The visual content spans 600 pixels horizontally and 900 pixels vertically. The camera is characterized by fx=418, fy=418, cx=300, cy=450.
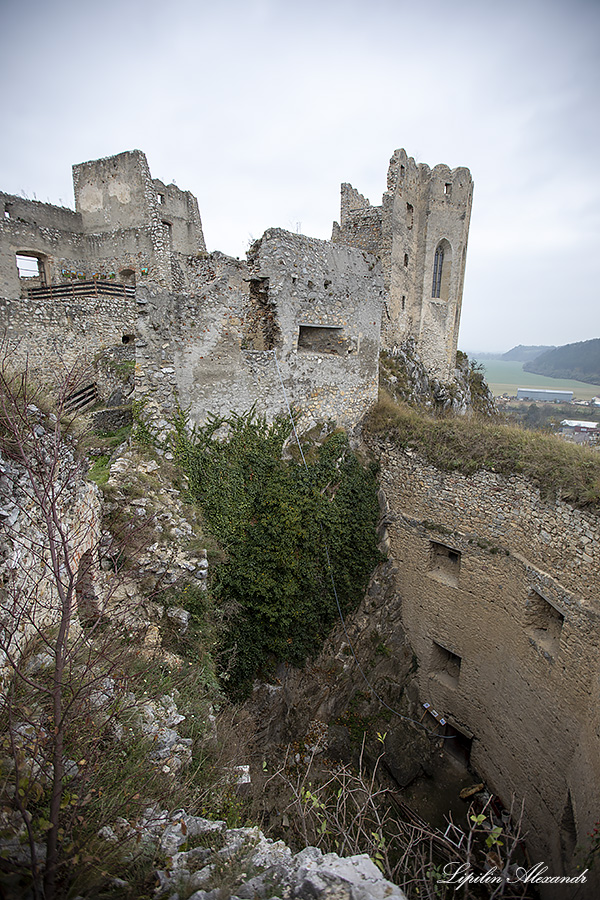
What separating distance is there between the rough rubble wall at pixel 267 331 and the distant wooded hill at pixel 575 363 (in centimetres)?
5155

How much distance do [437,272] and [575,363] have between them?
64976mm

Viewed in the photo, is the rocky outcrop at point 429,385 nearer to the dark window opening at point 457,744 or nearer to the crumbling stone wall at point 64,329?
the crumbling stone wall at point 64,329

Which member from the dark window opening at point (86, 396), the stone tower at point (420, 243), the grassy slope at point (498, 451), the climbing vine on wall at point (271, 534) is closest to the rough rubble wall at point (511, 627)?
the grassy slope at point (498, 451)

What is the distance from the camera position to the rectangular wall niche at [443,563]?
9773 mm

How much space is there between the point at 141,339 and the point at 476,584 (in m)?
8.38

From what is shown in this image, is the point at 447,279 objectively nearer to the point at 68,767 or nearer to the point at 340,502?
the point at 340,502

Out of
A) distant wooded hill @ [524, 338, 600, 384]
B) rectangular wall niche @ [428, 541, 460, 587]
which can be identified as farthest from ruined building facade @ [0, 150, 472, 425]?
distant wooded hill @ [524, 338, 600, 384]

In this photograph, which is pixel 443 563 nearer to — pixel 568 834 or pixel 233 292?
pixel 568 834

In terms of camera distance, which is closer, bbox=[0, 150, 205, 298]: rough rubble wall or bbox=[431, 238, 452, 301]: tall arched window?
bbox=[0, 150, 205, 298]: rough rubble wall

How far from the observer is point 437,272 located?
55.8 feet

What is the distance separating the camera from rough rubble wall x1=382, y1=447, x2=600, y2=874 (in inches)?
267

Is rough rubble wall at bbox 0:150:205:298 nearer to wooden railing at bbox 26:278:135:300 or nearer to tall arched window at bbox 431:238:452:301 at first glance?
wooden railing at bbox 26:278:135:300

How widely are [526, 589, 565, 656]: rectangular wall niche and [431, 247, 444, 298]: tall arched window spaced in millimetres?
13018

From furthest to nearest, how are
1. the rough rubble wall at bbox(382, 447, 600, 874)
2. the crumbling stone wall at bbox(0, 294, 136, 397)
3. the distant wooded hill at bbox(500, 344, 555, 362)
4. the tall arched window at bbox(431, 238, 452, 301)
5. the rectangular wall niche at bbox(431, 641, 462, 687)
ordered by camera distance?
the distant wooded hill at bbox(500, 344, 555, 362), the tall arched window at bbox(431, 238, 452, 301), the crumbling stone wall at bbox(0, 294, 136, 397), the rectangular wall niche at bbox(431, 641, 462, 687), the rough rubble wall at bbox(382, 447, 600, 874)
